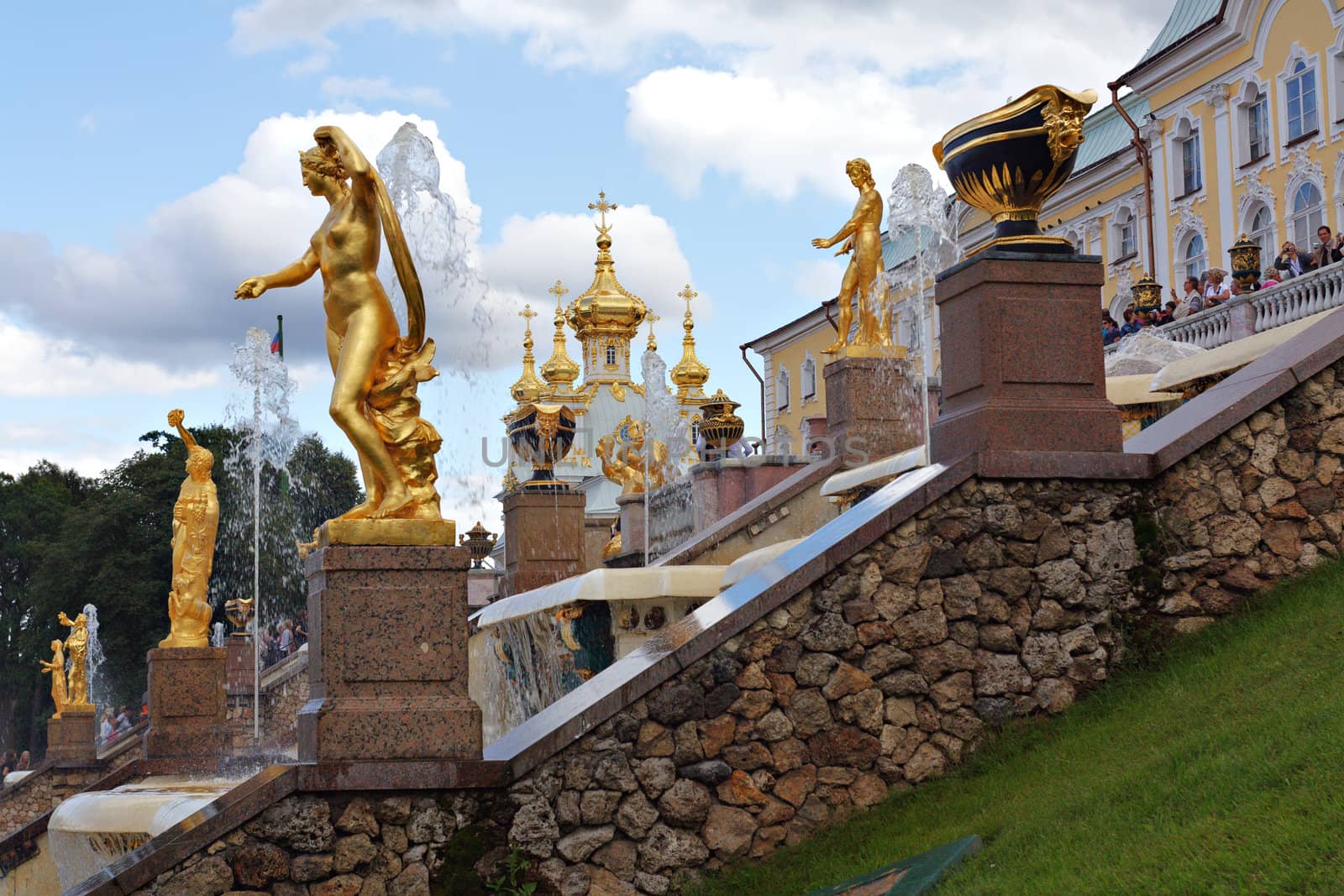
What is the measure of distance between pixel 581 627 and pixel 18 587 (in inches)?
2083

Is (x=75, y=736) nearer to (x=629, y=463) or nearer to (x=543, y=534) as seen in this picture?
(x=629, y=463)

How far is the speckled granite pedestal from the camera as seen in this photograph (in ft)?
25.6

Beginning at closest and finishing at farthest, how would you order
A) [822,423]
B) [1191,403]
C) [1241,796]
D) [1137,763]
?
[1241,796] → [1137,763] → [1191,403] → [822,423]

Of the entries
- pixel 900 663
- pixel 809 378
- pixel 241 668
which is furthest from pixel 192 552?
pixel 809 378

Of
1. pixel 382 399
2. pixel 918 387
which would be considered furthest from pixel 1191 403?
pixel 918 387

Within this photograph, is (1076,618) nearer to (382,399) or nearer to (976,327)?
(976,327)

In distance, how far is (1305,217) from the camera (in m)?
32.7

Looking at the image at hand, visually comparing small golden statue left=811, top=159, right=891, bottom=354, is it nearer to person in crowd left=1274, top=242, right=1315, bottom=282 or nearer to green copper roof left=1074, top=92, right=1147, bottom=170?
person in crowd left=1274, top=242, right=1315, bottom=282

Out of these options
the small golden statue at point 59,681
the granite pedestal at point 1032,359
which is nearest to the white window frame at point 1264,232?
the small golden statue at point 59,681

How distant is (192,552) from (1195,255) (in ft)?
84.2

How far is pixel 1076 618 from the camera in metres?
8.45

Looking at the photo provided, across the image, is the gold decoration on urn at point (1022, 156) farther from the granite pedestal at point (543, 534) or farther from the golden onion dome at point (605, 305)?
the golden onion dome at point (605, 305)

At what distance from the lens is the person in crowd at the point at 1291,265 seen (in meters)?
20.2

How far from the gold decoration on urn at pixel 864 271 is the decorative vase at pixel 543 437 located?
587cm
